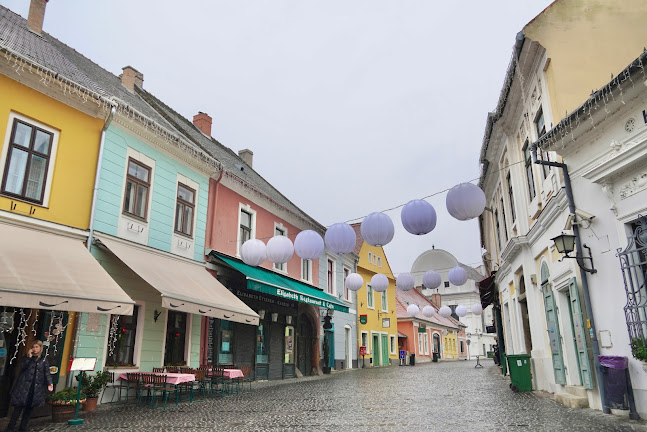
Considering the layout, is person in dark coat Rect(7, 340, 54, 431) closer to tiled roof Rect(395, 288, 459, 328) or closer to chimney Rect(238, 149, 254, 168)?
chimney Rect(238, 149, 254, 168)

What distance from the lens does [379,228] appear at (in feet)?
33.8

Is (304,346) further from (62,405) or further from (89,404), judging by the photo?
(62,405)

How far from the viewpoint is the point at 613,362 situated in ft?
23.5

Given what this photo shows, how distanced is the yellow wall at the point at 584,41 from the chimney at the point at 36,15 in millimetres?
13211

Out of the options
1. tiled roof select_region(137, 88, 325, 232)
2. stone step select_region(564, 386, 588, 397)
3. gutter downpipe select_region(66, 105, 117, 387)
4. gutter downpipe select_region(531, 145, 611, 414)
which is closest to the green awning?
tiled roof select_region(137, 88, 325, 232)

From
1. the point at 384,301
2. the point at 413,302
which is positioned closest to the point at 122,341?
the point at 384,301

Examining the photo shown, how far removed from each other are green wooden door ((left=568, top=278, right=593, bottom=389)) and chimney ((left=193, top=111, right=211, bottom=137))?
55.5 ft

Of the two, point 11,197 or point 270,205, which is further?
point 270,205

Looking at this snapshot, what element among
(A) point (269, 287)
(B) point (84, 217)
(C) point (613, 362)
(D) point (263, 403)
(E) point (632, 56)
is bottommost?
(D) point (263, 403)

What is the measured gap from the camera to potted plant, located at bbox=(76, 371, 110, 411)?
9336 mm

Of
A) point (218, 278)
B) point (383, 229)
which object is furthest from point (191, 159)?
point (383, 229)

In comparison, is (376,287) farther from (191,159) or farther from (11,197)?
(11,197)

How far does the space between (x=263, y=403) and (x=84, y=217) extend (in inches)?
235

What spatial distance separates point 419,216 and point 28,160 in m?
8.23
